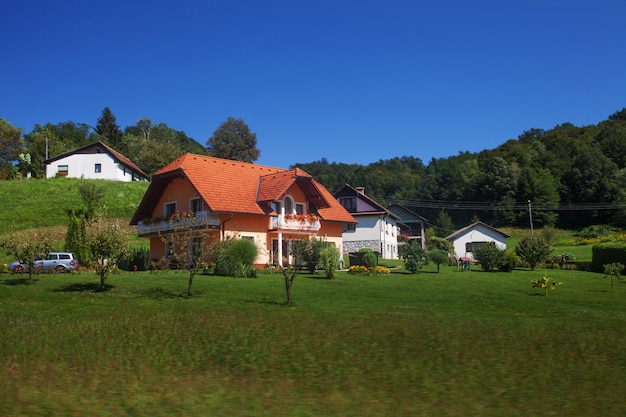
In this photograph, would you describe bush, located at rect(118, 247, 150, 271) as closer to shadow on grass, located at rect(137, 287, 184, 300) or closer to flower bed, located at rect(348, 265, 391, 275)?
flower bed, located at rect(348, 265, 391, 275)

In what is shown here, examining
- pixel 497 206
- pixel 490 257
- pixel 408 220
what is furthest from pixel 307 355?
pixel 497 206

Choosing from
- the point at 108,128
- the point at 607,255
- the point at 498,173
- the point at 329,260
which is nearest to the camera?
the point at 329,260

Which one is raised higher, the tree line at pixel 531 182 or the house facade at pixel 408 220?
the tree line at pixel 531 182

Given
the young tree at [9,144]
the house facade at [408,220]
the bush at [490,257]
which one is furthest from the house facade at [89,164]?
the bush at [490,257]

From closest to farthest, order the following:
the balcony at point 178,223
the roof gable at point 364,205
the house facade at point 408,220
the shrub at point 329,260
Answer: the shrub at point 329,260 → the balcony at point 178,223 → the roof gable at point 364,205 → the house facade at point 408,220

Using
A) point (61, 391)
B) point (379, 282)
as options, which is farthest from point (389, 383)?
point (379, 282)

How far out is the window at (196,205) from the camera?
1436 inches

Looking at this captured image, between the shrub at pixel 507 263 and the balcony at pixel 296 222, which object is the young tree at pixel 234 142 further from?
the shrub at pixel 507 263

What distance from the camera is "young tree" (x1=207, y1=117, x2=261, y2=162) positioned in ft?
284

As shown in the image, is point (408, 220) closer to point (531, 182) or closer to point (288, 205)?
point (531, 182)

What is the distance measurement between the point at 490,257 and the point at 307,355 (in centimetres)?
2692

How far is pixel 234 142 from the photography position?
286ft

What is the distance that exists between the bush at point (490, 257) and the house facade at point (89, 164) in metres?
50.0

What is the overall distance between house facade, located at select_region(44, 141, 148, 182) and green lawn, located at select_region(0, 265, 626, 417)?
172 feet
